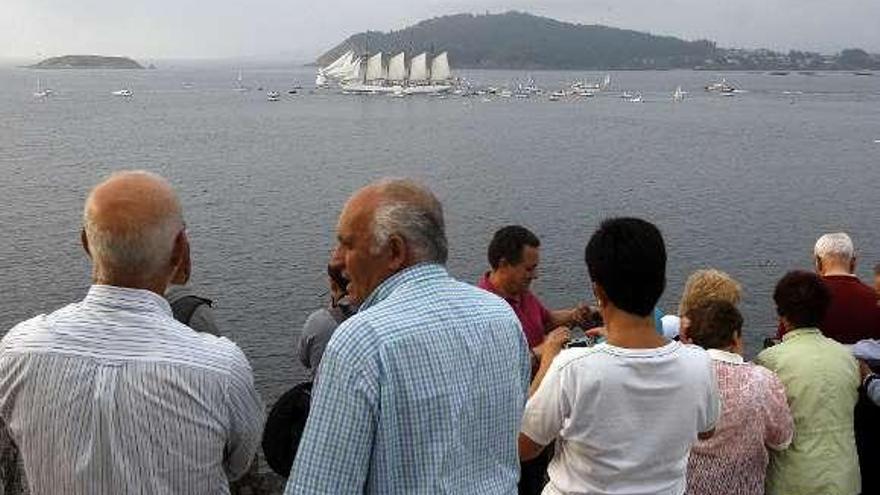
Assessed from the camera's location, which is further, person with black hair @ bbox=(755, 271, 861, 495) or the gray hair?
person with black hair @ bbox=(755, 271, 861, 495)

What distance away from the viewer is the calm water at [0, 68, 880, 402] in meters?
26.5

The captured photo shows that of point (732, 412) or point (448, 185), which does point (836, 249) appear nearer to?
point (732, 412)

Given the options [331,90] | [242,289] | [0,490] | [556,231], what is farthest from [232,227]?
[331,90]

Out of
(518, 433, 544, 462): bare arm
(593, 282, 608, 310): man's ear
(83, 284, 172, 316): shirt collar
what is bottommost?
(518, 433, 544, 462): bare arm

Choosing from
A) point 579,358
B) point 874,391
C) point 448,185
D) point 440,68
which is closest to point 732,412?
point 874,391

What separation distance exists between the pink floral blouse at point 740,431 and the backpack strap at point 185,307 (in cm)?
220

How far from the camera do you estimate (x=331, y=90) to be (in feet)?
525

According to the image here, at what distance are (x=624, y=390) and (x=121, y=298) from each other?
5.45 ft

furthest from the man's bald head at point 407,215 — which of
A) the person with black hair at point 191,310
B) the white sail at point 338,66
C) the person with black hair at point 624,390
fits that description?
the white sail at point 338,66

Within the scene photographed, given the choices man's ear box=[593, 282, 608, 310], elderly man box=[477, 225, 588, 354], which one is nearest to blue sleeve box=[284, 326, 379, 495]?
man's ear box=[593, 282, 608, 310]

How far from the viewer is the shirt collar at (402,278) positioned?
8.13ft

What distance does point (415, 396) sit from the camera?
2338 millimetres

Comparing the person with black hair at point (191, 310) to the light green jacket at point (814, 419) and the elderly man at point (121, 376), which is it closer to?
the elderly man at point (121, 376)

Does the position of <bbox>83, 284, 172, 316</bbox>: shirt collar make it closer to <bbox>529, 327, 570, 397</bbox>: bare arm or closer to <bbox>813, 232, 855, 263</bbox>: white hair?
<bbox>529, 327, 570, 397</bbox>: bare arm
